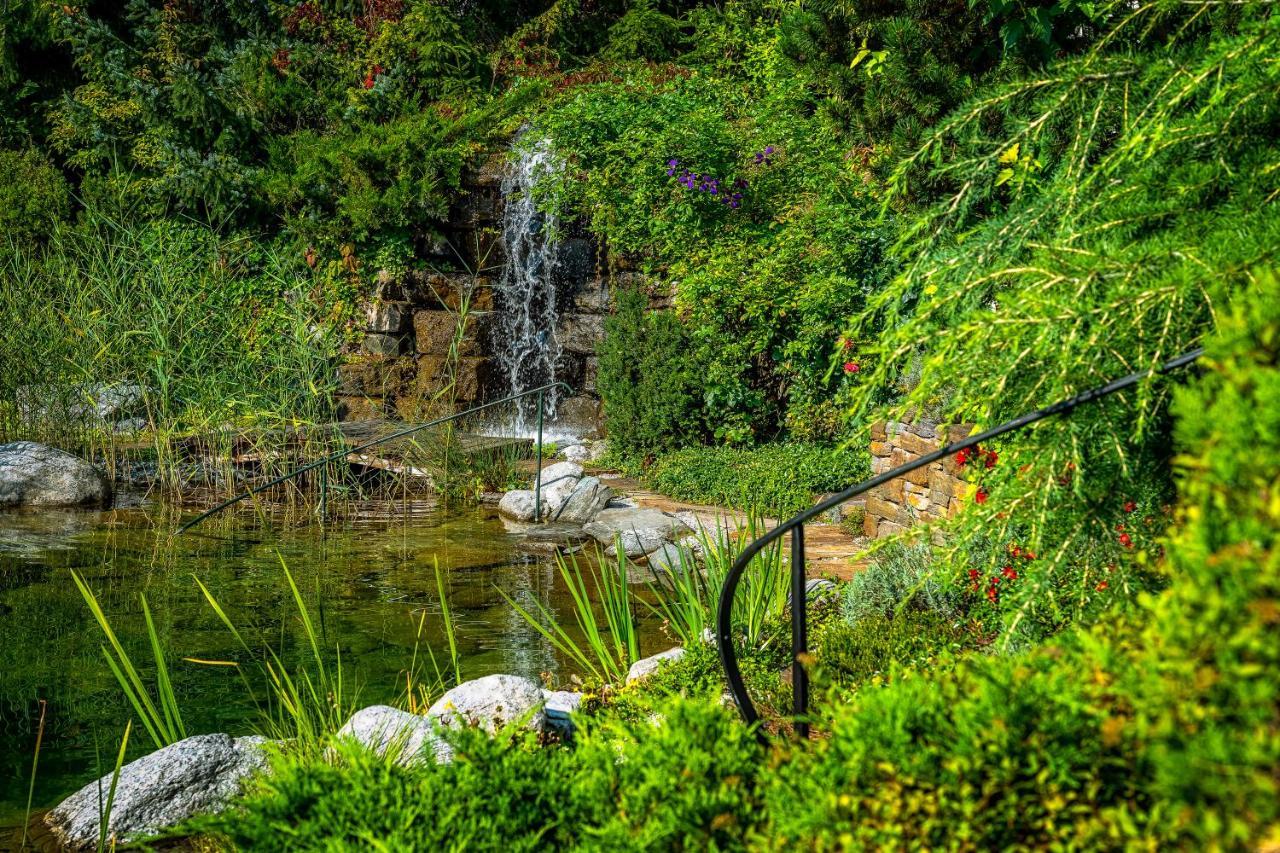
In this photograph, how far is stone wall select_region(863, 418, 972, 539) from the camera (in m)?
5.70

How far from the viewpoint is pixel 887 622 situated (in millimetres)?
4008

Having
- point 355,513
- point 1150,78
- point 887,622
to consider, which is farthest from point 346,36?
point 1150,78

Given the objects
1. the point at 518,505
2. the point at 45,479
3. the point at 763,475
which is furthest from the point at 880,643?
the point at 45,479

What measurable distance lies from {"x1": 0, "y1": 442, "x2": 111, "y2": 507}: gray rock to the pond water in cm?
15

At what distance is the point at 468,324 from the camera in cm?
1149

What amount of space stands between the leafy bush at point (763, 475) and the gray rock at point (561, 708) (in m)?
3.75

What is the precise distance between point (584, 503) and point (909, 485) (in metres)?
2.73

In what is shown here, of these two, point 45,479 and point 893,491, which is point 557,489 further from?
point 45,479

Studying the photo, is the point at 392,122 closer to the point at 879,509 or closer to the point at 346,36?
the point at 346,36

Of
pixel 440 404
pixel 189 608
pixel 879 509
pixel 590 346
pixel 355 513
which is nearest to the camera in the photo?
pixel 189 608

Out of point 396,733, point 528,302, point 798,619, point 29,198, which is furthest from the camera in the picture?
point 29,198

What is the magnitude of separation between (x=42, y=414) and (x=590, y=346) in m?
5.31

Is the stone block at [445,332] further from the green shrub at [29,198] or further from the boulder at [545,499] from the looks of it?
the green shrub at [29,198]

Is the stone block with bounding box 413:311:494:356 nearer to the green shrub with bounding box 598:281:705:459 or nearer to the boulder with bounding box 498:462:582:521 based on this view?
the green shrub with bounding box 598:281:705:459
